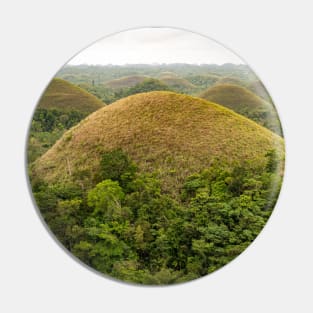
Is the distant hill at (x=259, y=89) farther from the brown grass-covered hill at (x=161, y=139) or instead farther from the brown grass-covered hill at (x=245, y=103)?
the brown grass-covered hill at (x=161, y=139)

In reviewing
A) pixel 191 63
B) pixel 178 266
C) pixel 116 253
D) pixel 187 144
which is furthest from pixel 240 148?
pixel 116 253

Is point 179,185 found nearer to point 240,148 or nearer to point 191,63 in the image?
point 240,148

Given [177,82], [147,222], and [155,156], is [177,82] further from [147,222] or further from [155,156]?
[147,222]

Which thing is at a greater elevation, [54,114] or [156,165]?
[54,114]

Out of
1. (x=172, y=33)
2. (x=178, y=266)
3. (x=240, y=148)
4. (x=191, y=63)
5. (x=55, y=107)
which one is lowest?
(x=178, y=266)

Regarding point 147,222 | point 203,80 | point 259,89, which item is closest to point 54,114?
point 147,222

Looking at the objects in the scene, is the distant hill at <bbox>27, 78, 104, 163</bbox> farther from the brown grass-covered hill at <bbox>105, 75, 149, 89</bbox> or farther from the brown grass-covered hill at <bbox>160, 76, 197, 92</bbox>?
the brown grass-covered hill at <bbox>160, 76, 197, 92</bbox>
